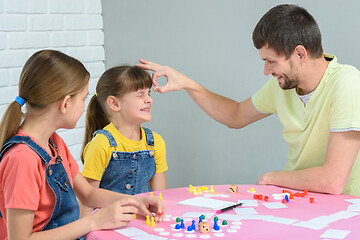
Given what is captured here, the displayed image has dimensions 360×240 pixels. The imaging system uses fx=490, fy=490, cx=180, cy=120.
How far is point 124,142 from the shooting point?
87.2 inches

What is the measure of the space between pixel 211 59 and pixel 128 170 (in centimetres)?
96

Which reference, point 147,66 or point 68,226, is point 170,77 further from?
point 68,226

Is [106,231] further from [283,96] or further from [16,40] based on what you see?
[16,40]

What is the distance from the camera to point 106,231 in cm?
138

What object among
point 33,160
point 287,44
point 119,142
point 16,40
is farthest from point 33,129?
point 16,40

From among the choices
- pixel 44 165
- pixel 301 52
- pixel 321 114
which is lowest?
pixel 44 165

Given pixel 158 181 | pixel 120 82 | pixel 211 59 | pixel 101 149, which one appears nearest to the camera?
pixel 101 149

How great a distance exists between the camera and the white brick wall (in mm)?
2829

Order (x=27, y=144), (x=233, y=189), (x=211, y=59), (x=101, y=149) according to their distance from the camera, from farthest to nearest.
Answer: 1. (x=211, y=59)
2. (x=101, y=149)
3. (x=233, y=189)
4. (x=27, y=144)

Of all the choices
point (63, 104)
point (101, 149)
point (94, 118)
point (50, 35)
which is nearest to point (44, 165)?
point (63, 104)

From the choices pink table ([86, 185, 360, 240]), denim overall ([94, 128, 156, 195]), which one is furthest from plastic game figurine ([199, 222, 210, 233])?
denim overall ([94, 128, 156, 195])

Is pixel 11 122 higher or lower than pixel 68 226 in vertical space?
higher

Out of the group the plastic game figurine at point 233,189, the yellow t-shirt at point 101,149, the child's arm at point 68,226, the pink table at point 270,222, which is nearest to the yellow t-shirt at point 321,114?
the pink table at point 270,222

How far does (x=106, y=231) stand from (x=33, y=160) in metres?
0.30
